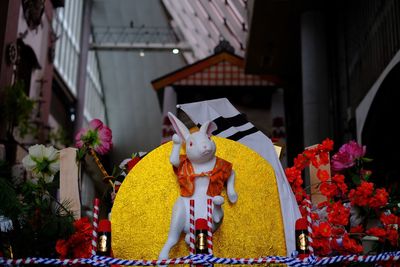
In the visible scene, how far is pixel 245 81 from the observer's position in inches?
504

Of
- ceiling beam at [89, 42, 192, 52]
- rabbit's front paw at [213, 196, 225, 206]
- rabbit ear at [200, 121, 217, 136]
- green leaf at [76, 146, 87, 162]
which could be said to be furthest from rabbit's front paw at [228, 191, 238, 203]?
ceiling beam at [89, 42, 192, 52]

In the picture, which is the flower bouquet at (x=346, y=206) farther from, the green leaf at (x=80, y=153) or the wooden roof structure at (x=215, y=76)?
the wooden roof structure at (x=215, y=76)

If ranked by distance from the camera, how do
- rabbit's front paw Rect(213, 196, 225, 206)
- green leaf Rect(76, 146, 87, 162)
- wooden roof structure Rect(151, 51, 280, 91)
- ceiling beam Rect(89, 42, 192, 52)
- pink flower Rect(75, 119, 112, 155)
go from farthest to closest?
ceiling beam Rect(89, 42, 192, 52) → wooden roof structure Rect(151, 51, 280, 91) → pink flower Rect(75, 119, 112, 155) → green leaf Rect(76, 146, 87, 162) → rabbit's front paw Rect(213, 196, 225, 206)

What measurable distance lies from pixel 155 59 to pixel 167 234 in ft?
74.0

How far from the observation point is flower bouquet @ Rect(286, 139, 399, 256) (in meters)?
2.91

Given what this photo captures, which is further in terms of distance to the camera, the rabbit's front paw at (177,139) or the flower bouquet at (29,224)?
the rabbit's front paw at (177,139)

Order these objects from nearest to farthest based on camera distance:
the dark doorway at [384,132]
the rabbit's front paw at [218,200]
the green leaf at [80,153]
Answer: the rabbit's front paw at [218,200] → the green leaf at [80,153] → the dark doorway at [384,132]

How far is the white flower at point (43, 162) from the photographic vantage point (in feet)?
11.1

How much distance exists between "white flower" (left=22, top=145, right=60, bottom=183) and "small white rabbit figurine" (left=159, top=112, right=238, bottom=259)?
84 centimetres

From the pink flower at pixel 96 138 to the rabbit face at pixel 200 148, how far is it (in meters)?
0.77

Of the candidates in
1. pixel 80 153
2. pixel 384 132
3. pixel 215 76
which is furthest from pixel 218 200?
pixel 215 76

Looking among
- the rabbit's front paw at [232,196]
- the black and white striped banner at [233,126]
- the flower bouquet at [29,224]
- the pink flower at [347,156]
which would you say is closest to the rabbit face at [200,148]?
the rabbit's front paw at [232,196]

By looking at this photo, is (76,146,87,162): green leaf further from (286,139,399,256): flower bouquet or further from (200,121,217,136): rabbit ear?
(286,139,399,256): flower bouquet

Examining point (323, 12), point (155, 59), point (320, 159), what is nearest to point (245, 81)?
point (323, 12)
